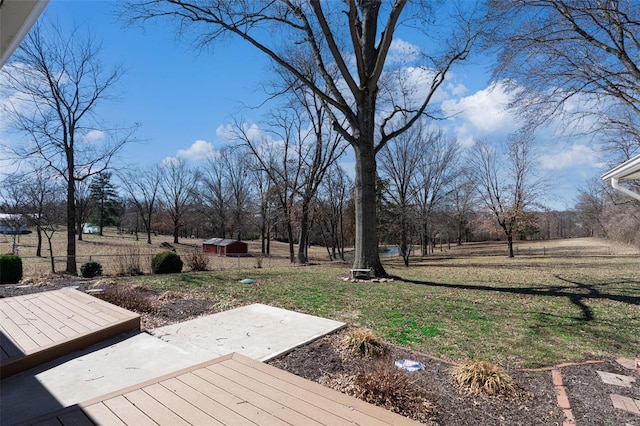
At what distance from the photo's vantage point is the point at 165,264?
1148 cm

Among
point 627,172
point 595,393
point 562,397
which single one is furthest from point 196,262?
point 627,172

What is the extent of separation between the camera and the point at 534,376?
3.15m

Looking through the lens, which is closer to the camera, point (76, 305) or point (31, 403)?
point (31, 403)

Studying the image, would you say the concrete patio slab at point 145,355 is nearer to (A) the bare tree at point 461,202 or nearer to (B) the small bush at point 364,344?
(B) the small bush at point 364,344

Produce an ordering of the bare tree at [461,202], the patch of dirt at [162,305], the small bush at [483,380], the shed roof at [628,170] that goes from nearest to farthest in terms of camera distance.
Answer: the small bush at [483,380]
the shed roof at [628,170]
the patch of dirt at [162,305]
the bare tree at [461,202]

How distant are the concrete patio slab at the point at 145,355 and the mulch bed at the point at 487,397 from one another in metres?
0.43

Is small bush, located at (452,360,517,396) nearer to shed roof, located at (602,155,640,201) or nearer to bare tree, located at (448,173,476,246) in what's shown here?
shed roof, located at (602,155,640,201)

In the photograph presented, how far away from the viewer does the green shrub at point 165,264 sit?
450 inches

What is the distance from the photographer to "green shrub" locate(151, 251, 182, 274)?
37.5ft

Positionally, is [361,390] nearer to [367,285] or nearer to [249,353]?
[249,353]

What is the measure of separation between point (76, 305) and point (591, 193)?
46248 mm

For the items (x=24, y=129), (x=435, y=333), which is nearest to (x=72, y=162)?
(x=24, y=129)

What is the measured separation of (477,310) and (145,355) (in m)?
5.06

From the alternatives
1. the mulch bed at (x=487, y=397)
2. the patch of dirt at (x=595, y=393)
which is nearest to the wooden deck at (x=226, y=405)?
the mulch bed at (x=487, y=397)
